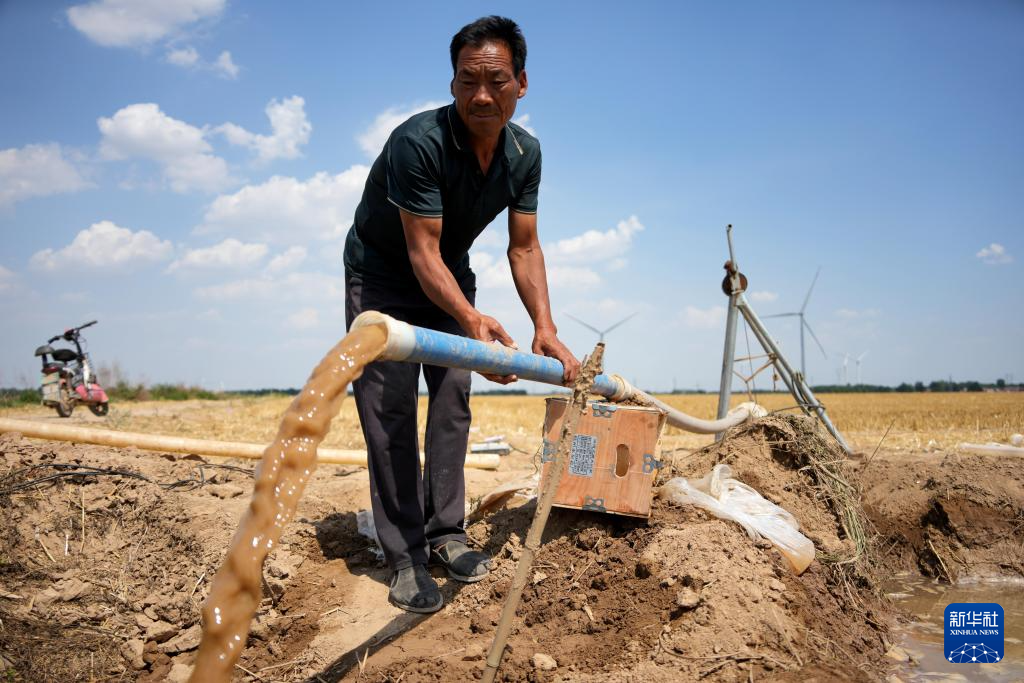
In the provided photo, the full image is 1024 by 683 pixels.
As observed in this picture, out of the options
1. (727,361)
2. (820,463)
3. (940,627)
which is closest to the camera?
Answer: (940,627)

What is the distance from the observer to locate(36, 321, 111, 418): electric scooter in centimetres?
1145

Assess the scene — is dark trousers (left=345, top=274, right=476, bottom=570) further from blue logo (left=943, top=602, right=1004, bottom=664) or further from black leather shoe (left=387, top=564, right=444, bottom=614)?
blue logo (left=943, top=602, right=1004, bottom=664)

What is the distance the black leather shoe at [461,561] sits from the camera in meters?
2.95

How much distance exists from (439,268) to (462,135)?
62 cm

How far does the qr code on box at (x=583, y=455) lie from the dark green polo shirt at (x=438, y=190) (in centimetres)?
103

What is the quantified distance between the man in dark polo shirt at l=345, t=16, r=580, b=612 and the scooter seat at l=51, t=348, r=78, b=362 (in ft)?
37.0

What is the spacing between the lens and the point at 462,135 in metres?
2.81

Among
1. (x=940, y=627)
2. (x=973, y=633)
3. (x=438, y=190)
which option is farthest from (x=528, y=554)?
(x=940, y=627)

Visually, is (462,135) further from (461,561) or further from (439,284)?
(461,561)

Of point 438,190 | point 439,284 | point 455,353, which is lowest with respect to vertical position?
point 455,353

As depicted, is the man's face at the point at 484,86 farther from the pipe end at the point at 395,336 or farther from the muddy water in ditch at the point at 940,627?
Answer: the muddy water in ditch at the point at 940,627

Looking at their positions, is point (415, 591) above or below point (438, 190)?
below

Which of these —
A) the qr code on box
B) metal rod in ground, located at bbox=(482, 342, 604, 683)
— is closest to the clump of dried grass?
the qr code on box

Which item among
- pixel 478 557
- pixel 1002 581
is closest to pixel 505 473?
pixel 478 557
